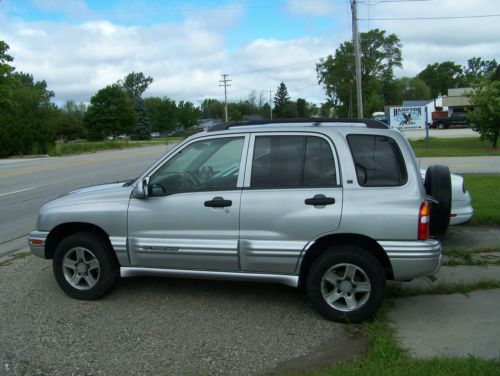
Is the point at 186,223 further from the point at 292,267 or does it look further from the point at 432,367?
the point at 432,367

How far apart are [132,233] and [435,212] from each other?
2857 millimetres

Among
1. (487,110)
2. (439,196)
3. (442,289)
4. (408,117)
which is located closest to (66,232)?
(439,196)

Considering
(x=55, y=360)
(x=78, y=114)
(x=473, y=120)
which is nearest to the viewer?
(x=55, y=360)

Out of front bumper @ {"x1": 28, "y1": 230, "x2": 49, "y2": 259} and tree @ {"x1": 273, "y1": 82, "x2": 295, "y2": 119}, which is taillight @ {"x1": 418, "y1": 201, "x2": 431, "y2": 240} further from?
tree @ {"x1": 273, "y1": 82, "x2": 295, "y2": 119}

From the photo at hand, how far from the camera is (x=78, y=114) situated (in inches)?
4173

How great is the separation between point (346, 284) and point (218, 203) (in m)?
1.34

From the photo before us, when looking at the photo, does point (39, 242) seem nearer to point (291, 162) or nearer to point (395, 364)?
point (291, 162)

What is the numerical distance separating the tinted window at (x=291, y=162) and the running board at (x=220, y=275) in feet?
2.66

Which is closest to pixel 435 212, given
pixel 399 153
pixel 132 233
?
pixel 399 153

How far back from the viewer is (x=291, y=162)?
4535 mm

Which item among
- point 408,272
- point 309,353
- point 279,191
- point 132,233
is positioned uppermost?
point 279,191

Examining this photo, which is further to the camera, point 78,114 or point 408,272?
point 78,114

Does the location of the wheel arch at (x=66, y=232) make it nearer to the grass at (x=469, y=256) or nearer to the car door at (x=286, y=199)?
the car door at (x=286, y=199)

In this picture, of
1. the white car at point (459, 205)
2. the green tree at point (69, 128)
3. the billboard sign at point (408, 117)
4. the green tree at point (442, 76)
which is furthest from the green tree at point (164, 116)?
the white car at point (459, 205)
